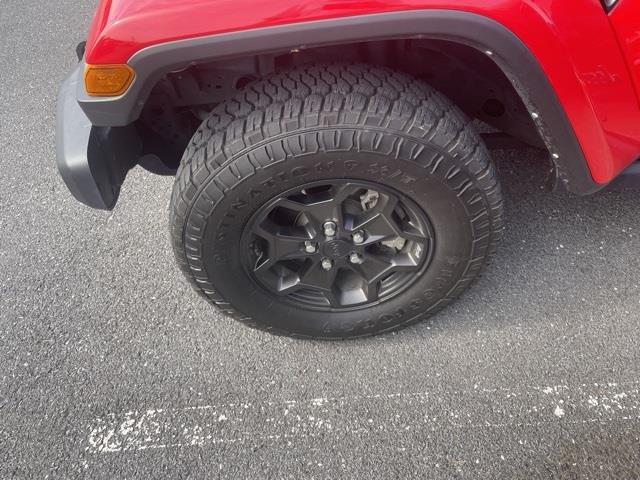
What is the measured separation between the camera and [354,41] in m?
1.25

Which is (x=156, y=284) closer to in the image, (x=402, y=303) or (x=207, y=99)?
(x=207, y=99)

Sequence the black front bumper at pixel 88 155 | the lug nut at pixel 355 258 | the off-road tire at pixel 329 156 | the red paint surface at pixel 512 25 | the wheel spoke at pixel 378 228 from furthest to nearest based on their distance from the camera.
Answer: the lug nut at pixel 355 258, the wheel spoke at pixel 378 228, the black front bumper at pixel 88 155, the off-road tire at pixel 329 156, the red paint surface at pixel 512 25

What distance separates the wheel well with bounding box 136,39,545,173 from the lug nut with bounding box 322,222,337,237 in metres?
0.54

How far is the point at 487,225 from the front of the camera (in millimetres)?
1612

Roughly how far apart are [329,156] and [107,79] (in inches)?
25.3

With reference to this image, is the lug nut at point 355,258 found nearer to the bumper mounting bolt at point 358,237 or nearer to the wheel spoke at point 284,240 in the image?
the bumper mounting bolt at point 358,237

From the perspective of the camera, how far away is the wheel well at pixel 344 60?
157 cm

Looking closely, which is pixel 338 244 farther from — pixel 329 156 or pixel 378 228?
pixel 329 156

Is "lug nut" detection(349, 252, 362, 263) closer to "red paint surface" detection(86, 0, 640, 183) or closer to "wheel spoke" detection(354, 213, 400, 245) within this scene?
"wheel spoke" detection(354, 213, 400, 245)

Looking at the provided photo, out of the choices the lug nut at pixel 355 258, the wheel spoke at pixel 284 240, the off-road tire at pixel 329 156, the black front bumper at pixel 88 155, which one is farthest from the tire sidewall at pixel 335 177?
the black front bumper at pixel 88 155

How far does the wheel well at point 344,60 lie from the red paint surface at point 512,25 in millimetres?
240

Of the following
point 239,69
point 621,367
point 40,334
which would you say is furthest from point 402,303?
point 40,334

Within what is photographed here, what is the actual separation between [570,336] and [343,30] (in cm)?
149

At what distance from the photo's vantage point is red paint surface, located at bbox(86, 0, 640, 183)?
1.17 meters
